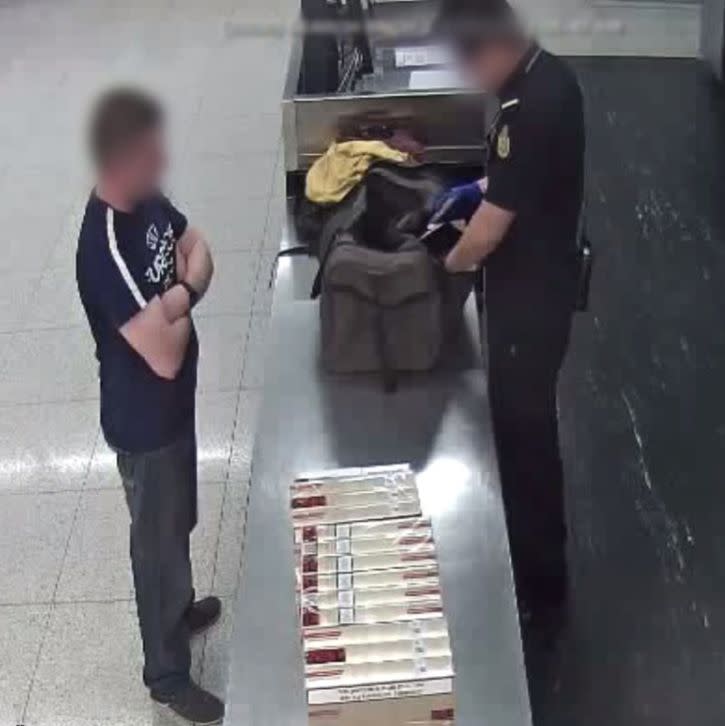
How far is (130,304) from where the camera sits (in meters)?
1.78

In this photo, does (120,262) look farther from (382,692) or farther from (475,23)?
(382,692)

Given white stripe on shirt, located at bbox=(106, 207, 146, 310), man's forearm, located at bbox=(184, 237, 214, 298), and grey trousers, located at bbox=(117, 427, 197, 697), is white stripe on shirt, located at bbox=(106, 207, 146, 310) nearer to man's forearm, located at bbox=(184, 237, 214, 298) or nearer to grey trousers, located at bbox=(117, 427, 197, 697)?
man's forearm, located at bbox=(184, 237, 214, 298)

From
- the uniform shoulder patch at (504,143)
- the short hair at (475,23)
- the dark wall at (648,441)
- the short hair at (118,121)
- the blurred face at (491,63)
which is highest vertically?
the short hair at (118,121)

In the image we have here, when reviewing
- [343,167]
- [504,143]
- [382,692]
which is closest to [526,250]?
[504,143]

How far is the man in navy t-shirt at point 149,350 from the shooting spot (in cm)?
148

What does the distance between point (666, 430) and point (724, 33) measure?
102 inches

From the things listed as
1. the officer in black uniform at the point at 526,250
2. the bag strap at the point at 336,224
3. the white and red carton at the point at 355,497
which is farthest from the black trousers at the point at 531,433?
the white and red carton at the point at 355,497

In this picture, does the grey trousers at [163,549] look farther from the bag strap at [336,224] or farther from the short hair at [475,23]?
the short hair at [475,23]

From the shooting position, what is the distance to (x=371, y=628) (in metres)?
1.49

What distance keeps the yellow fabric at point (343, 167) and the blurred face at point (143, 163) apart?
1.15 meters

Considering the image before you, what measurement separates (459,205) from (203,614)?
98 cm

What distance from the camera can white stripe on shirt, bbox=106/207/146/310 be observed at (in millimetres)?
1700

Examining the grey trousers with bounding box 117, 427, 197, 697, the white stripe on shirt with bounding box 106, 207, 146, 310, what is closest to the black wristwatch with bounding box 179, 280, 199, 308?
the white stripe on shirt with bounding box 106, 207, 146, 310

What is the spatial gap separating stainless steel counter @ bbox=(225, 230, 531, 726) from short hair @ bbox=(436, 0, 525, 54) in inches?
27.1
